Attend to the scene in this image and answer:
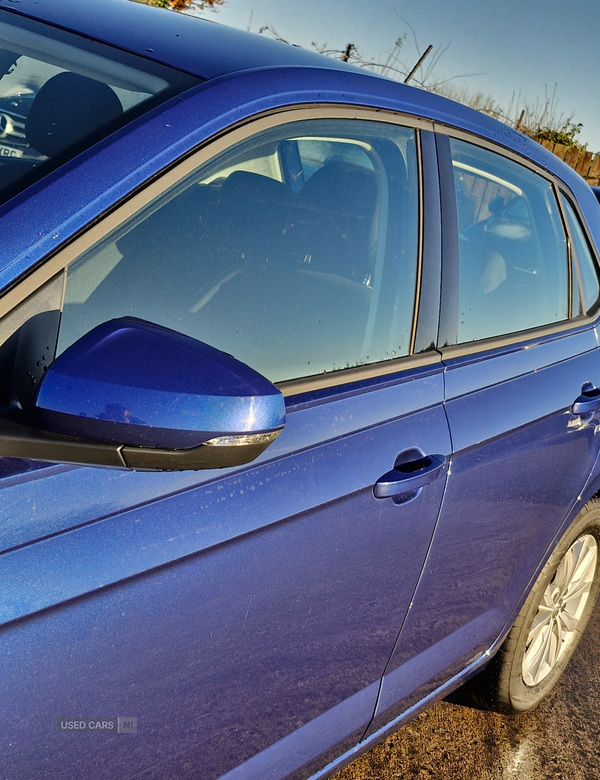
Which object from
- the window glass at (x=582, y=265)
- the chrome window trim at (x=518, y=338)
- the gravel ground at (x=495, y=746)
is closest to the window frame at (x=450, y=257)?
the chrome window trim at (x=518, y=338)

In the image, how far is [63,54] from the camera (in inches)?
59.2

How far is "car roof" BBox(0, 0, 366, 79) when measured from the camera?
146 centimetres

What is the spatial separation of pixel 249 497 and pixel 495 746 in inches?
68.4

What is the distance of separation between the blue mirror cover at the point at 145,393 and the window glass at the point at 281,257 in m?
0.19

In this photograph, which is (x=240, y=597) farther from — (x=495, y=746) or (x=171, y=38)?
(x=495, y=746)

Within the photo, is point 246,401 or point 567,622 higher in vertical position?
point 246,401

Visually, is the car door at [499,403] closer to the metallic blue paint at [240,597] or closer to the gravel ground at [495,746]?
the metallic blue paint at [240,597]

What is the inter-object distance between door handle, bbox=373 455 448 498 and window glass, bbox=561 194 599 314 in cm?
114

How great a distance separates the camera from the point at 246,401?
1044 mm

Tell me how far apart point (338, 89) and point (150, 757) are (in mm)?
1267

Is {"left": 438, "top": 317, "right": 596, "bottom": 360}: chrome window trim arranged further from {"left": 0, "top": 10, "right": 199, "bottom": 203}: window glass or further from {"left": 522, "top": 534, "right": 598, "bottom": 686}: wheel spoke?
{"left": 0, "top": 10, "right": 199, "bottom": 203}: window glass

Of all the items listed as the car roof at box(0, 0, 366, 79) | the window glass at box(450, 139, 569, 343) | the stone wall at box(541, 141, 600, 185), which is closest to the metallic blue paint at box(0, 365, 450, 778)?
the window glass at box(450, 139, 569, 343)

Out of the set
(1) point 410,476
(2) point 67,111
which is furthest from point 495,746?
(2) point 67,111

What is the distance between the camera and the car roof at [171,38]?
146cm
